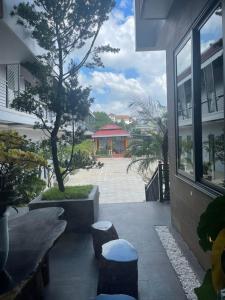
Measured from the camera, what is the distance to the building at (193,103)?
9.50 feet

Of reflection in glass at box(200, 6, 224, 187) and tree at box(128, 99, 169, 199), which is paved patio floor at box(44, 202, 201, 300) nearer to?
reflection in glass at box(200, 6, 224, 187)

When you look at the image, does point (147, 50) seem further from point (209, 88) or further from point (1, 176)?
point (1, 176)

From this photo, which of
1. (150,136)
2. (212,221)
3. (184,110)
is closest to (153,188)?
(150,136)

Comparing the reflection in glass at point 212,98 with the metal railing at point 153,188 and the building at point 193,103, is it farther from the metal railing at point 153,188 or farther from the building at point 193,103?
the metal railing at point 153,188

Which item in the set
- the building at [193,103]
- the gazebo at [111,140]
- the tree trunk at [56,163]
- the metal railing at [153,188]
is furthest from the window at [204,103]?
the gazebo at [111,140]

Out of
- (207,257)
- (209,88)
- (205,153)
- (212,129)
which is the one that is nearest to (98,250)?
(207,257)

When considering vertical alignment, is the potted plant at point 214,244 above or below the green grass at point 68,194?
above

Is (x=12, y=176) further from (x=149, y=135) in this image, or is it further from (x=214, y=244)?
Answer: (x=149, y=135)

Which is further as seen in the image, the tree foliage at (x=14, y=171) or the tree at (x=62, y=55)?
the tree at (x=62, y=55)

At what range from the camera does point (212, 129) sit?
3080 millimetres

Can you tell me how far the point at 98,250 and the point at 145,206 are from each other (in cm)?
290

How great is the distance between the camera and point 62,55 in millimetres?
5586

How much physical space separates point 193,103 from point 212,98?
0.45 meters

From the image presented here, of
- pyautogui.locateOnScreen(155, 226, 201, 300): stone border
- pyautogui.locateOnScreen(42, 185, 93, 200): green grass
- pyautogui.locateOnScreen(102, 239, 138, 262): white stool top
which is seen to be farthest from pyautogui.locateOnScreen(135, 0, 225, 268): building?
pyautogui.locateOnScreen(42, 185, 93, 200): green grass
